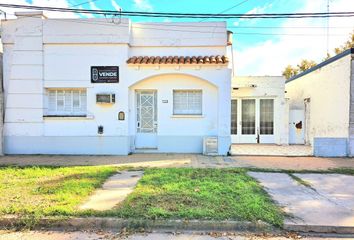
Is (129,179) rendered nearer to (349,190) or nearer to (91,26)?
(349,190)

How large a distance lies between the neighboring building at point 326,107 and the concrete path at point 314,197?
364cm

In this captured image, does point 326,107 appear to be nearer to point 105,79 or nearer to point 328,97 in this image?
point 328,97

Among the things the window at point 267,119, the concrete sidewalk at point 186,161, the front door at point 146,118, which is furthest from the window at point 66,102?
the window at point 267,119

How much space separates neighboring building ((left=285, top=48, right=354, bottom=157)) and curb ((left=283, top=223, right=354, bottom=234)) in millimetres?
7202

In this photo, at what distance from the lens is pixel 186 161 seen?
384 inches

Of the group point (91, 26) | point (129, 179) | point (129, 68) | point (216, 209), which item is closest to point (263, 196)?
point (216, 209)

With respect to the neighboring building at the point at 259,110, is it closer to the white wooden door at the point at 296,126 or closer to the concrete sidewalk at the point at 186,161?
the white wooden door at the point at 296,126

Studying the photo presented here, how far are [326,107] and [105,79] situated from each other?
10.2 metres

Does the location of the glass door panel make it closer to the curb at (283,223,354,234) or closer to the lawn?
the lawn

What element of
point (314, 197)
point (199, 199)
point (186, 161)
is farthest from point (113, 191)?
point (314, 197)

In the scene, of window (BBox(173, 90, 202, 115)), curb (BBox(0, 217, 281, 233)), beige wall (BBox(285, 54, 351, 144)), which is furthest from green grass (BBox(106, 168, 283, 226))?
beige wall (BBox(285, 54, 351, 144))

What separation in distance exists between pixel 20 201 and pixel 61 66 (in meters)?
7.19

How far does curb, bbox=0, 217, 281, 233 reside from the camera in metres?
4.46

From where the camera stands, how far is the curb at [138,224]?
4.46m
